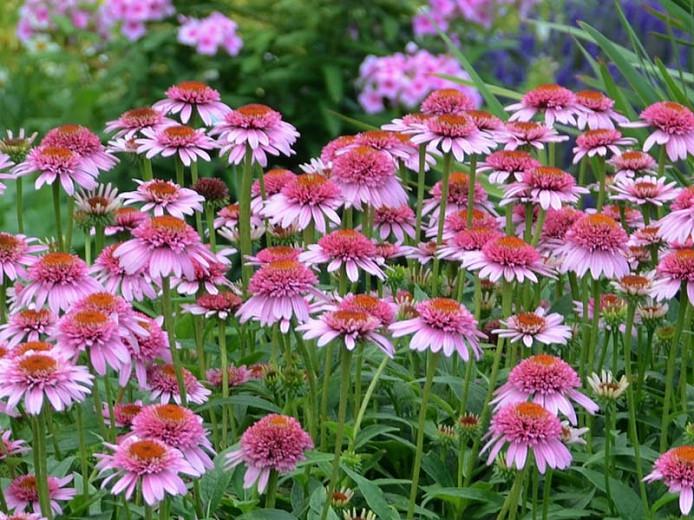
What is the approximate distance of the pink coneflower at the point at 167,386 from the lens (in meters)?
2.01

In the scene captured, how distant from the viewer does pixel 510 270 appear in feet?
6.57

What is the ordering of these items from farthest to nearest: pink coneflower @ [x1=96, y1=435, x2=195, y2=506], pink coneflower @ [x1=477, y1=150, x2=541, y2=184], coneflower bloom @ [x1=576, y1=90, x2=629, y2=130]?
coneflower bloom @ [x1=576, y1=90, x2=629, y2=130], pink coneflower @ [x1=477, y1=150, x2=541, y2=184], pink coneflower @ [x1=96, y1=435, x2=195, y2=506]

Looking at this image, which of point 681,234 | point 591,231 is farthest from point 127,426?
point 681,234

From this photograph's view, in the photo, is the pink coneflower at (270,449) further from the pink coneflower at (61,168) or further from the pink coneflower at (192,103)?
the pink coneflower at (192,103)

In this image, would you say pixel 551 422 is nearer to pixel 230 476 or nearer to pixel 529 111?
pixel 230 476

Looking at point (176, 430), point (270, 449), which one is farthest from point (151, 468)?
point (270, 449)

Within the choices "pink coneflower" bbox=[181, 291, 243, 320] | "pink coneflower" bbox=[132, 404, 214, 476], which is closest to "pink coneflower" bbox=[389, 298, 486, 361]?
"pink coneflower" bbox=[132, 404, 214, 476]

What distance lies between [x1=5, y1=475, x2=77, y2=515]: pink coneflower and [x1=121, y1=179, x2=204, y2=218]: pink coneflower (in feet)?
1.46

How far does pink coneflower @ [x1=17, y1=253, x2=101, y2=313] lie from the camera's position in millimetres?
1887

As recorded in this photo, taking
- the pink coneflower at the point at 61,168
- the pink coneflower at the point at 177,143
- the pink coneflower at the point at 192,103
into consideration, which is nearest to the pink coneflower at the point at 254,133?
the pink coneflower at the point at 177,143

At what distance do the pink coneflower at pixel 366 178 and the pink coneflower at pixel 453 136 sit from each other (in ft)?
0.39

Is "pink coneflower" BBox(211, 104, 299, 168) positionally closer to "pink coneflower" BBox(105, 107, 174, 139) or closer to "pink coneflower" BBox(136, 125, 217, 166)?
"pink coneflower" BBox(136, 125, 217, 166)

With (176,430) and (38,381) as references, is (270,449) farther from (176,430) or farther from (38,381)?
(38,381)

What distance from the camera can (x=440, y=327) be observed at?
5.94 feet
